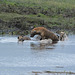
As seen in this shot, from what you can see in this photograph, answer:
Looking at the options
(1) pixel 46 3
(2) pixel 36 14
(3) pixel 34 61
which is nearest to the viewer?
(3) pixel 34 61

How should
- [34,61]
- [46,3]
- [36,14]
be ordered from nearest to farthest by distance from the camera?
[34,61] < [36,14] < [46,3]

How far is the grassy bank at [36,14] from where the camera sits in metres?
29.7

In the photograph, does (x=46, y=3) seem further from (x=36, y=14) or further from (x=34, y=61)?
(x=34, y=61)

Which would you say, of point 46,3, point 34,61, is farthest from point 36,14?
point 34,61

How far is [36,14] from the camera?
116 ft

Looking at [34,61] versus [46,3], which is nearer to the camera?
[34,61]

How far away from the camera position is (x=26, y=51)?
563 inches

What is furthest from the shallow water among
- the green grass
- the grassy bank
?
the green grass

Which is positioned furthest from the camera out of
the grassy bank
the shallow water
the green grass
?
the green grass

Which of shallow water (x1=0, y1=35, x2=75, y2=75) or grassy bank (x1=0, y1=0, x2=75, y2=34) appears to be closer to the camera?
shallow water (x1=0, y1=35, x2=75, y2=75)

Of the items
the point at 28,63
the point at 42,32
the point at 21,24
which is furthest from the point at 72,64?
the point at 21,24

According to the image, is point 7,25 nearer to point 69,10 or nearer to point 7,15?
point 7,15

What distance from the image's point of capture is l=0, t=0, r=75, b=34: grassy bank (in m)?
29.7

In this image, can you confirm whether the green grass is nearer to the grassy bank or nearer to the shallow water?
the grassy bank
